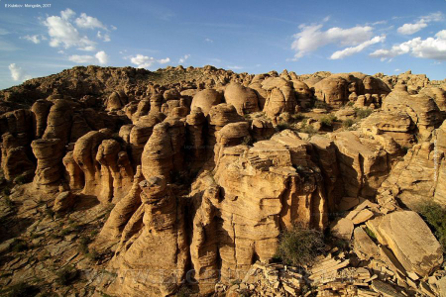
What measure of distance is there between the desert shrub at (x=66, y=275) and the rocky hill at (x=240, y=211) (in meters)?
0.06

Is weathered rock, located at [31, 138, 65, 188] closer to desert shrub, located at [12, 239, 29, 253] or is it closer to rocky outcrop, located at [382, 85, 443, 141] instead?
desert shrub, located at [12, 239, 29, 253]

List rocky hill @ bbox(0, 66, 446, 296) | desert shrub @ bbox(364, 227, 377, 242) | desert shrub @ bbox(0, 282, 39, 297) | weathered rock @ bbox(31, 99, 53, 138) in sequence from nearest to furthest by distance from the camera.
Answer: rocky hill @ bbox(0, 66, 446, 296)
desert shrub @ bbox(364, 227, 377, 242)
desert shrub @ bbox(0, 282, 39, 297)
weathered rock @ bbox(31, 99, 53, 138)

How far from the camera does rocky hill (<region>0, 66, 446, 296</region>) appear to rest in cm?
835

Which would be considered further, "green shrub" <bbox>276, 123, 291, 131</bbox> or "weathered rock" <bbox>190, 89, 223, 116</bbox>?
"weathered rock" <bbox>190, 89, 223, 116</bbox>

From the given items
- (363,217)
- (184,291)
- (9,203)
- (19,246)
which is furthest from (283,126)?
(9,203)

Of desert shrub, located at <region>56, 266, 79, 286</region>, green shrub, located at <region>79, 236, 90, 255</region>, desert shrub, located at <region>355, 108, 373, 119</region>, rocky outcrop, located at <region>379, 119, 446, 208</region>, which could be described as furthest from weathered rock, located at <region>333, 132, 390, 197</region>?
green shrub, located at <region>79, 236, 90, 255</region>

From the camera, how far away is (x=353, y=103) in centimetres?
2056

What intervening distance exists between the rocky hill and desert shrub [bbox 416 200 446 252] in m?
0.05

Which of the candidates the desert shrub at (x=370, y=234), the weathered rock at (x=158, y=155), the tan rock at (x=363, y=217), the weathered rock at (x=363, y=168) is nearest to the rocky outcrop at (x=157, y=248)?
the weathered rock at (x=158, y=155)

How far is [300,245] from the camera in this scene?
27.6ft

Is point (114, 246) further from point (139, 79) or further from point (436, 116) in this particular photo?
point (139, 79)

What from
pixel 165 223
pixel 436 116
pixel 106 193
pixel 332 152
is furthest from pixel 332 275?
pixel 106 193

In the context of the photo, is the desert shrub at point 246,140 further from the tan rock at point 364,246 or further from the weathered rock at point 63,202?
the weathered rock at point 63,202

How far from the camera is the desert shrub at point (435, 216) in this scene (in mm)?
8570
